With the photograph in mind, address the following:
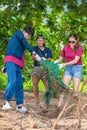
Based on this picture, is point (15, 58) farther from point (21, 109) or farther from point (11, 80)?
point (21, 109)

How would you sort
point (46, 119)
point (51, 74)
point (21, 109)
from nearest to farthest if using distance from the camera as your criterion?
1. point (46, 119)
2. point (51, 74)
3. point (21, 109)

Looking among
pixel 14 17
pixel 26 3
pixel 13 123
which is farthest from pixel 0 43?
pixel 13 123

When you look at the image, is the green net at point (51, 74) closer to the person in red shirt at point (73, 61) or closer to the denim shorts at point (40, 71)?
the denim shorts at point (40, 71)

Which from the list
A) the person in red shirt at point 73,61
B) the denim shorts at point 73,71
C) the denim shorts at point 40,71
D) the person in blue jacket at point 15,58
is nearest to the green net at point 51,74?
the denim shorts at point 40,71

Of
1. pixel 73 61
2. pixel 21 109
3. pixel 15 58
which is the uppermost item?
pixel 15 58

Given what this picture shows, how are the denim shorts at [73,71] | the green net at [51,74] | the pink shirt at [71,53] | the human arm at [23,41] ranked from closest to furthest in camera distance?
the green net at [51,74] < the human arm at [23,41] < the pink shirt at [71,53] < the denim shorts at [73,71]

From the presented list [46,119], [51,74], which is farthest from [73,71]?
[46,119]

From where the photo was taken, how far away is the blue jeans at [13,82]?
8.98 m

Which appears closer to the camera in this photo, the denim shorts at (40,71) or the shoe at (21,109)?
the shoe at (21,109)

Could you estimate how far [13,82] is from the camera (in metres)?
9.00

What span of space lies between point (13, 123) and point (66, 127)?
3.21 feet

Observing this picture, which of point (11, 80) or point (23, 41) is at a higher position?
point (23, 41)

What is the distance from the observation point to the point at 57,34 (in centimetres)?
1448

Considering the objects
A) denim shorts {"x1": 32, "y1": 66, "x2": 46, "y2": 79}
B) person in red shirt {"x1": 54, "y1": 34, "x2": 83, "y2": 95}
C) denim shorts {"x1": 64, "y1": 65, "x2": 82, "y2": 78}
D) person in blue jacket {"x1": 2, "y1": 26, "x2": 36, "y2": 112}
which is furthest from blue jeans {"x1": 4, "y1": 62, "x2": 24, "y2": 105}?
denim shorts {"x1": 64, "y1": 65, "x2": 82, "y2": 78}
